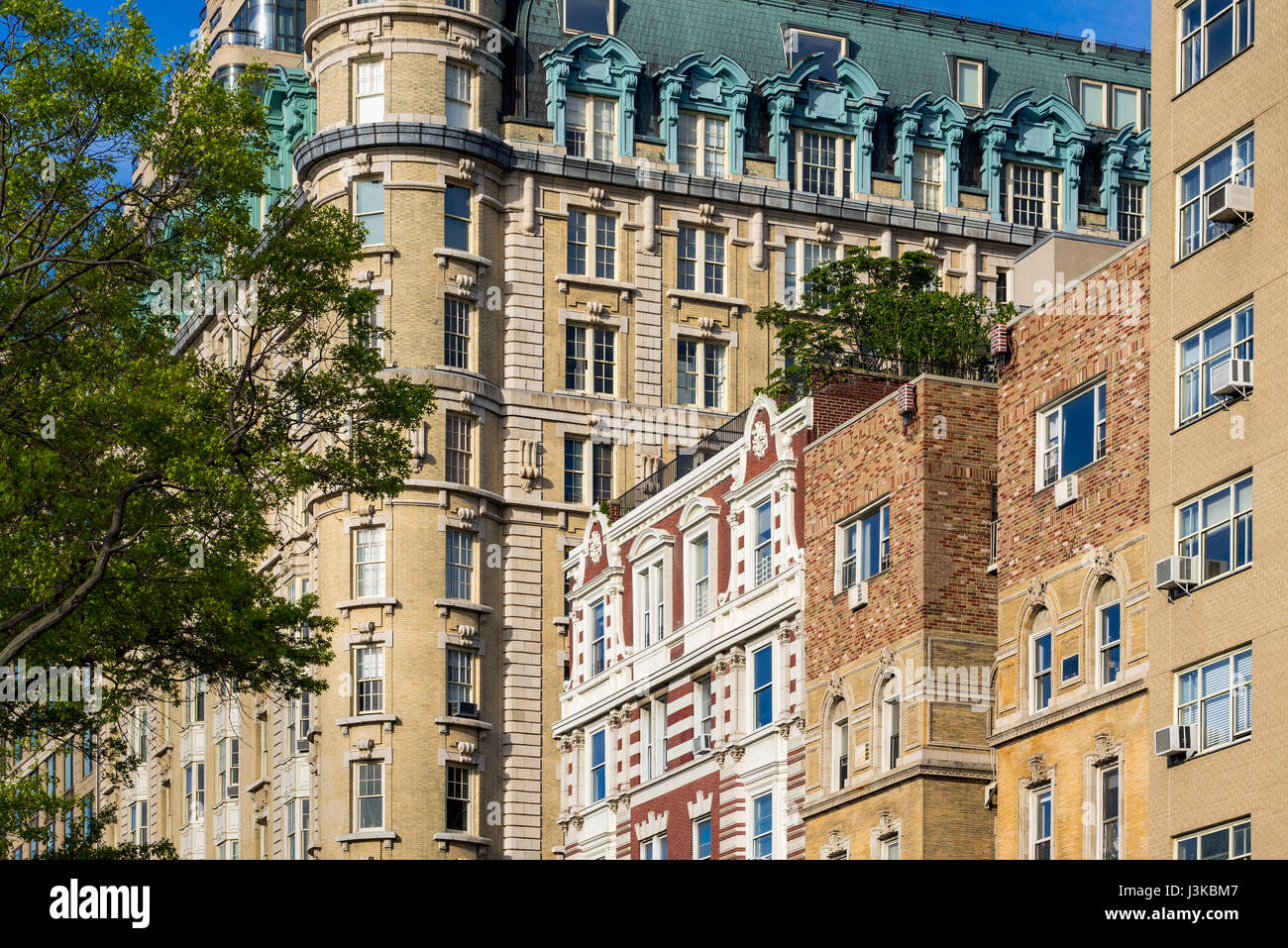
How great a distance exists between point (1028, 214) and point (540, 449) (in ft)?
75.5

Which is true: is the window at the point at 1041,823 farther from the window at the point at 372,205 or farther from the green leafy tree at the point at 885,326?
the window at the point at 372,205

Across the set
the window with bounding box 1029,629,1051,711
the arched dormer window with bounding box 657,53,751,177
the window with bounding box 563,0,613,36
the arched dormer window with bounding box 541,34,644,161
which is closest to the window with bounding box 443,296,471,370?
the arched dormer window with bounding box 541,34,644,161

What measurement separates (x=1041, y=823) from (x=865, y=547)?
1021 cm

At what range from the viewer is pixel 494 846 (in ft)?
297

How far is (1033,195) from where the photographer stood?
107 m

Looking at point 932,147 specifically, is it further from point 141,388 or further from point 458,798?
point 141,388

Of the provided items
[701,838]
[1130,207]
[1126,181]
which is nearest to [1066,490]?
[701,838]

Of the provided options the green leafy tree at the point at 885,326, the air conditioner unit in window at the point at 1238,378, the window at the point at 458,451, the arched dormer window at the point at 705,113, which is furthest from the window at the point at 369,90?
the air conditioner unit in window at the point at 1238,378

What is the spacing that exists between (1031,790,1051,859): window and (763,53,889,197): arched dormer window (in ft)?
169

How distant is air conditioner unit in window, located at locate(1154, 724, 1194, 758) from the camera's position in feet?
159

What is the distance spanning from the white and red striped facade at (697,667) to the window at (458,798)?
12.0 m

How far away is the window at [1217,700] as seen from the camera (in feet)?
156
